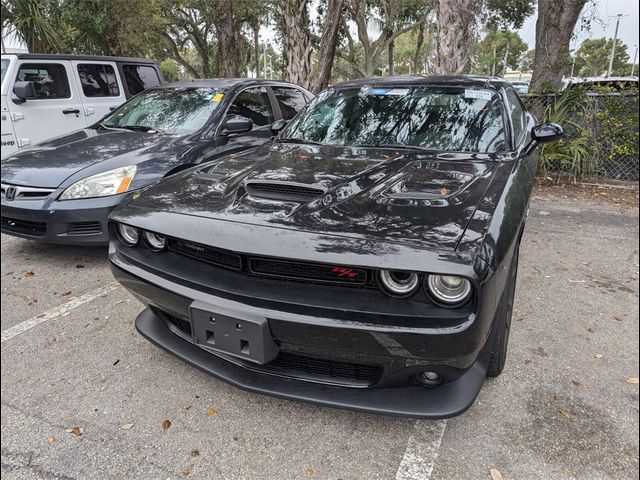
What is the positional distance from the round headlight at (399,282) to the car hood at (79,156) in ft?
10.1

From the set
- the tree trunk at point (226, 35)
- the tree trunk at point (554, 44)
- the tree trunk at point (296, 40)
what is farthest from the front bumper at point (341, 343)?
the tree trunk at point (226, 35)

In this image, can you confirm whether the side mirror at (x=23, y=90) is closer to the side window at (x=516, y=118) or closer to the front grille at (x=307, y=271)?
the front grille at (x=307, y=271)

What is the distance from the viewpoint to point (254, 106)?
5230mm

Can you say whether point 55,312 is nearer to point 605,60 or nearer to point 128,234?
point 128,234

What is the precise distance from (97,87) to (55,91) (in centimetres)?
68

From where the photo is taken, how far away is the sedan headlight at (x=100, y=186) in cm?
377

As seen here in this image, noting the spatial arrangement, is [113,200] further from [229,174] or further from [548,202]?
[548,202]

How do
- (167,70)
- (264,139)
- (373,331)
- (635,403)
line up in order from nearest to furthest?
1. (373,331)
2. (635,403)
3. (264,139)
4. (167,70)

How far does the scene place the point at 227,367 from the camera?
2.10 meters

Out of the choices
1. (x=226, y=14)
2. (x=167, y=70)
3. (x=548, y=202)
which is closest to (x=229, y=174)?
(x=548, y=202)

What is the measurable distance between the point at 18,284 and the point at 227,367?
2.67 meters

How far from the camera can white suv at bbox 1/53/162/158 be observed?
6.16m

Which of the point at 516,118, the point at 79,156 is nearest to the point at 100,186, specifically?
the point at 79,156

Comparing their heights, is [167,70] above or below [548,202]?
above
